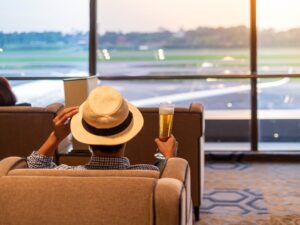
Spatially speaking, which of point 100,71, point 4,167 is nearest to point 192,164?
point 4,167

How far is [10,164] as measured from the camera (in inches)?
65.6

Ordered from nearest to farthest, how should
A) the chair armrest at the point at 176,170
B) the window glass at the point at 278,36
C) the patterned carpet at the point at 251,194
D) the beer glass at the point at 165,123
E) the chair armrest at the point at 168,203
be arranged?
the chair armrest at the point at 168,203
the chair armrest at the point at 176,170
the beer glass at the point at 165,123
the patterned carpet at the point at 251,194
the window glass at the point at 278,36

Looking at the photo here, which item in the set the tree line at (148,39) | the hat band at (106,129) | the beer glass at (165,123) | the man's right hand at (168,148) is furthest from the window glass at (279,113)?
the hat band at (106,129)

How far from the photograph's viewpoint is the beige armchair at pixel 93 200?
146 centimetres

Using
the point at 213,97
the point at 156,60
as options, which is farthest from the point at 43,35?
the point at 213,97

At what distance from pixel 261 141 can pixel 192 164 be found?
239cm

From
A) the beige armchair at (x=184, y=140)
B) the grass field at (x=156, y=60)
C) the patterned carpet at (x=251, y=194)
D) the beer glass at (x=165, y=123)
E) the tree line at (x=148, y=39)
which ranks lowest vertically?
the patterned carpet at (x=251, y=194)

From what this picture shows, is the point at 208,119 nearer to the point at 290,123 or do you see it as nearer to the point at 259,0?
the point at 290,123

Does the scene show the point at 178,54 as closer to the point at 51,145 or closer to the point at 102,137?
the point at 51,145

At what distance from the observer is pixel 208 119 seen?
6.58 metres

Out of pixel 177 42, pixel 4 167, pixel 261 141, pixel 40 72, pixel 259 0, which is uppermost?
pixel 259 0

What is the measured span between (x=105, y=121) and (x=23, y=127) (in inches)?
72.9

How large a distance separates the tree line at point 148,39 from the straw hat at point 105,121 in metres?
3.94

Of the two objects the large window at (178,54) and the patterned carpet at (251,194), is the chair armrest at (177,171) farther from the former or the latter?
the large window at (178,54)
